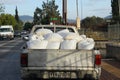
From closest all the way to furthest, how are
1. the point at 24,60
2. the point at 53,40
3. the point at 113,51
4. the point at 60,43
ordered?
the point at 24,60
the point at 60,43
the point at 53,40
the point at 113,51

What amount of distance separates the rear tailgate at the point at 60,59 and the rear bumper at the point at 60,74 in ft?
0.35

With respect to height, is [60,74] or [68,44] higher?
[68,44]

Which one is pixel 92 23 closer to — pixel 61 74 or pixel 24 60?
pixel 61 74

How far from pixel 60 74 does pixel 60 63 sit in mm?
310

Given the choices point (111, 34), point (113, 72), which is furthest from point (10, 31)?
point (113, 72)

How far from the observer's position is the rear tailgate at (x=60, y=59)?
36.0 feet

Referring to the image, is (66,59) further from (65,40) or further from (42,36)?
(42,36)

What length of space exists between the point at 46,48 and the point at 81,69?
1.23 metres

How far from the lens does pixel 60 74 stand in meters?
11.1

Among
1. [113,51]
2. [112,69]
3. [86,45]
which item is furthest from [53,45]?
[113,51]

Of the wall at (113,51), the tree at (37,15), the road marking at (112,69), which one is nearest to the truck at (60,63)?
the road marking at (112,69)

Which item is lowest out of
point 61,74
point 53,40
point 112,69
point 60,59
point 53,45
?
point 112,69

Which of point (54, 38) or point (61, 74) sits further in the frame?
point (54, 38)

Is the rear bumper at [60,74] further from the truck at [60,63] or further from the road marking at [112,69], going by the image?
the road marking at [112,69]
